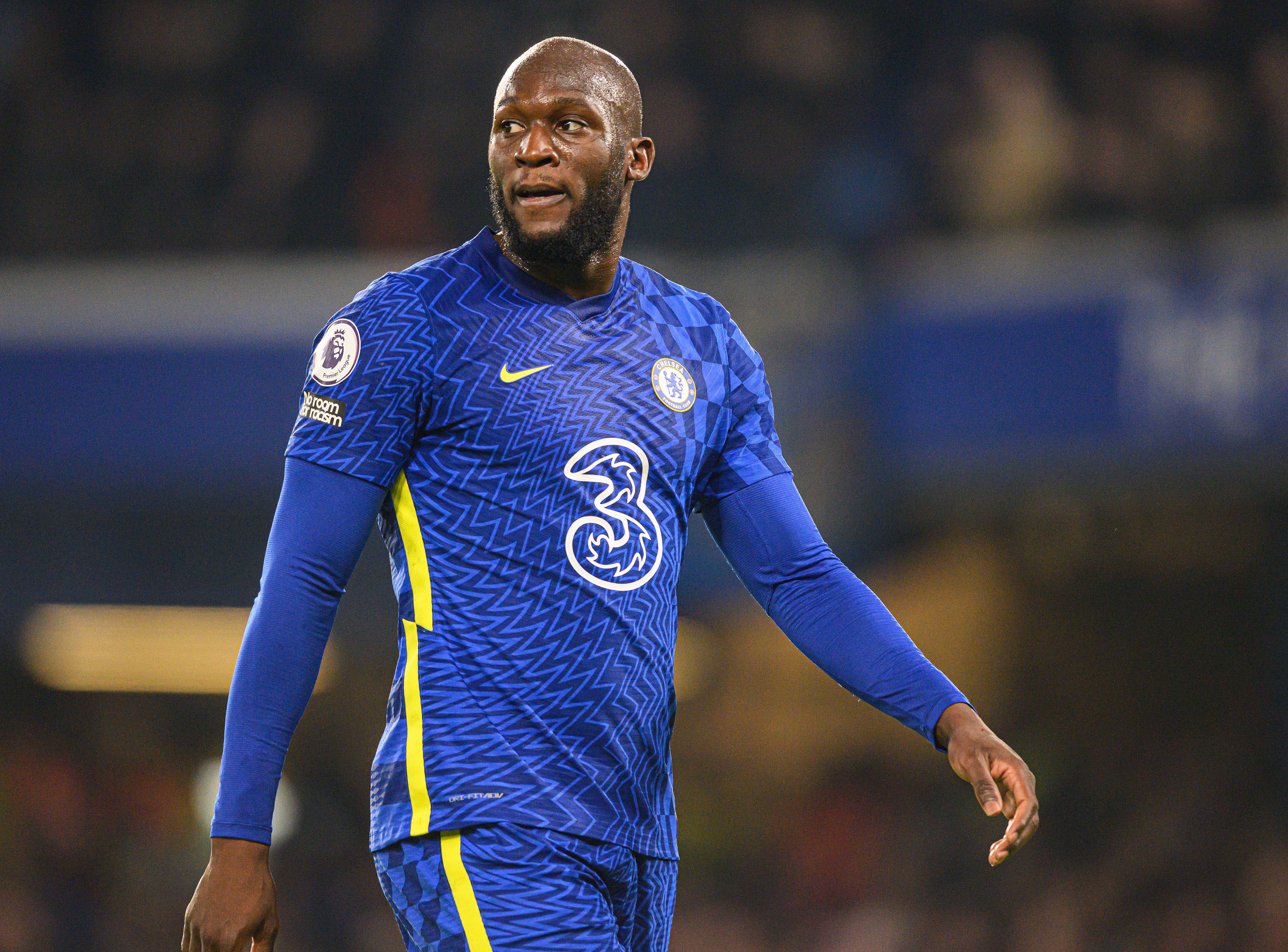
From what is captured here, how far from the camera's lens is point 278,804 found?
8750 mm

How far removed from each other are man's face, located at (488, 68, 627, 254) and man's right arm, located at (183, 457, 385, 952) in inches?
19.5

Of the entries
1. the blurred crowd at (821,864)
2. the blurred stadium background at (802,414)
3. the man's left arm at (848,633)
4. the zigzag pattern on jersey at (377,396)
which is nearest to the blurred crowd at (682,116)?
the blurred stadium background at (802,414)

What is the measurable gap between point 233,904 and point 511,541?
62cm

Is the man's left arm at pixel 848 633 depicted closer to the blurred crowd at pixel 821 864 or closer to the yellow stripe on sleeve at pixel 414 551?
the yellow stripe on sleeve at pixel 414 551

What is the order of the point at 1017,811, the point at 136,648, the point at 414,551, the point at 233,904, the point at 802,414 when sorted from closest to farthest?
the point at 233,904
the point at 1017,811
the point at 414,551
the point at 802,414
the point at 136,648

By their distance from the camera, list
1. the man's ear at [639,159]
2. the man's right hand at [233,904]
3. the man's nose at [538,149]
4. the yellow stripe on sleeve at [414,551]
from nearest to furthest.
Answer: the man's right hand at [233,904] < the yellow stripe on sleeve at [414,551] < the man's nose at [538,149] < the man's ear at [639,159]

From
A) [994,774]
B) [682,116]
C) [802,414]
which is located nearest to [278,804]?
[802,414]

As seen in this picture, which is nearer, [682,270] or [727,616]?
[682,270]

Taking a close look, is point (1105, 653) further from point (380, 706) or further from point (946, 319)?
point (380, 706)

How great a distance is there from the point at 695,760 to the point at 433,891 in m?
6.84

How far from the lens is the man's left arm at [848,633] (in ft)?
7.57

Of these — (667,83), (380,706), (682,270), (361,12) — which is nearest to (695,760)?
(380,706)

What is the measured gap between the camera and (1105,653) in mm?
8414

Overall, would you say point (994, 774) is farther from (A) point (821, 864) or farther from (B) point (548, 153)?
(A) point (821, 864)
